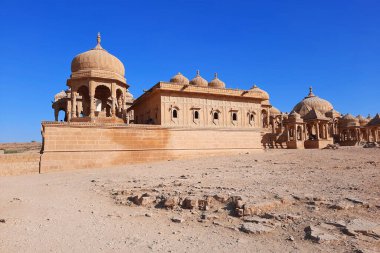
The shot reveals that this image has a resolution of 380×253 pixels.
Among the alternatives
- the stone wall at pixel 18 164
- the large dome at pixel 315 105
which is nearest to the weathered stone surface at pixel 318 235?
the stone wall at pixel 18 164

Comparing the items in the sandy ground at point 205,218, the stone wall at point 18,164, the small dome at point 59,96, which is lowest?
the sandy ground at point 205,218

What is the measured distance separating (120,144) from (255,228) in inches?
538

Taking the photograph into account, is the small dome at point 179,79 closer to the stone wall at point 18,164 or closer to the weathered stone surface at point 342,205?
the stone wall at point 18,164

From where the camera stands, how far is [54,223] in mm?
7027

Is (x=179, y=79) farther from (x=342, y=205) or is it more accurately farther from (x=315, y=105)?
(x=315, y=105)

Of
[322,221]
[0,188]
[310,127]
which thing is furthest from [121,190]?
[310,127]

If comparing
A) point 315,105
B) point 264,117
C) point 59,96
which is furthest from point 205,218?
point 315,105

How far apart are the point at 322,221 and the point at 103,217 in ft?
16.7

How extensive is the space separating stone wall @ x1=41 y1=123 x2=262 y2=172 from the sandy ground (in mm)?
6254

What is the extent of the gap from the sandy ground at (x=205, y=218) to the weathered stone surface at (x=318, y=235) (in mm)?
17

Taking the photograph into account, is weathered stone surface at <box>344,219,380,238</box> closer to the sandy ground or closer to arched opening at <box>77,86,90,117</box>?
the sandy ground

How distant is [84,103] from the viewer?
2825 cm

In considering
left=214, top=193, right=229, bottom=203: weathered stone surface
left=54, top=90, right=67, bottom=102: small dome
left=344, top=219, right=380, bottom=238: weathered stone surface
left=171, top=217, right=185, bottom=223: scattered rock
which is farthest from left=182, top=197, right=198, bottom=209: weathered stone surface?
left=54, top=90, right=67, bottom=102: small dome

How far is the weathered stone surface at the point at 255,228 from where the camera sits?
5.72 m
